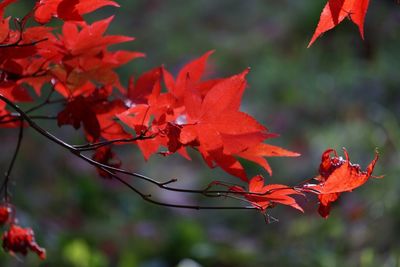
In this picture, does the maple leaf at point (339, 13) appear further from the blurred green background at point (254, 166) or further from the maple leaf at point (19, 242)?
the blurred green background at point (254, 166)

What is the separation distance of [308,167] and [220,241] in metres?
1.04

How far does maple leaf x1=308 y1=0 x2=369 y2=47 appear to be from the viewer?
679mm

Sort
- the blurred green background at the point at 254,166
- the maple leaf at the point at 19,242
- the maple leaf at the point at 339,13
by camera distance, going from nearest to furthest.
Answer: the maple leaf at the point at 339,13 < the maple leaf at the point at 19,242 < the blurred green background at the point at 254,166

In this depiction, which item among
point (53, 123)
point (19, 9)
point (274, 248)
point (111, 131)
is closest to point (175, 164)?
point (53, 123)

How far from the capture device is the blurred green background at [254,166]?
2297 millimetres

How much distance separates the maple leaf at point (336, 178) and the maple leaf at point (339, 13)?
0.43ft

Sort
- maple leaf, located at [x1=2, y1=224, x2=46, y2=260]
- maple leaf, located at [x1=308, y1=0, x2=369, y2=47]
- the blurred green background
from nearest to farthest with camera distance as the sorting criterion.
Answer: maple leaf, located at [x1=308, y1=0, x2=369, y2=47], maple leaf, located at [x1=2, y1=224, x2=46, y2=260], the blurred green background

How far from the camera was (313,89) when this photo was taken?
170 inches

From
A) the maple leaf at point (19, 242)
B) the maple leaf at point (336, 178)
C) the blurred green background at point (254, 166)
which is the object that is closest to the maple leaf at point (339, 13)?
the maple leaf at point (336, 178)

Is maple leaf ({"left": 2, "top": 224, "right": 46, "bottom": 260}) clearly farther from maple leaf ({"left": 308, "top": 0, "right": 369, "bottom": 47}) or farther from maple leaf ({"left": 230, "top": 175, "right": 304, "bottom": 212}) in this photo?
maple leaf ({"left": 308, "top": 0, "right": 369, "bottom": 47})

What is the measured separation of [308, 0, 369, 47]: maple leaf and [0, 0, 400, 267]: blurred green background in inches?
39.5

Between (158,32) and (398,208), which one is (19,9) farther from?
(398,208)

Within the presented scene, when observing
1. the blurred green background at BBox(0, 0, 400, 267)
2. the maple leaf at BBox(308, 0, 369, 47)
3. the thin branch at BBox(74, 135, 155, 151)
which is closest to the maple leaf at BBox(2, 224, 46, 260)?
the thin branch at BBox(74, 135, 155, 151)

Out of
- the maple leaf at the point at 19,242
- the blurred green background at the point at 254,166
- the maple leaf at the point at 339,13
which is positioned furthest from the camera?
the blurred green background at the point at 254,166
